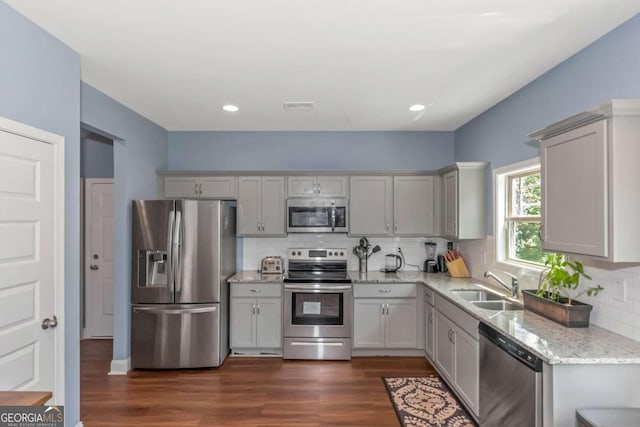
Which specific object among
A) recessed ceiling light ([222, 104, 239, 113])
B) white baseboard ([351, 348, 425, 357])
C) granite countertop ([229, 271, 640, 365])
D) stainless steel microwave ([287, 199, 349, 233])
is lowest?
white baseboard ([351, 348, 425, 357])

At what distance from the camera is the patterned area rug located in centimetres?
275

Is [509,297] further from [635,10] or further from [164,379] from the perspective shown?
[164,379]

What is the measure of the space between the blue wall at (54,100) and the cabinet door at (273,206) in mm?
2124

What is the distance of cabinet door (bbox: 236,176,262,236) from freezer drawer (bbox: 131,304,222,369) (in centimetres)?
113

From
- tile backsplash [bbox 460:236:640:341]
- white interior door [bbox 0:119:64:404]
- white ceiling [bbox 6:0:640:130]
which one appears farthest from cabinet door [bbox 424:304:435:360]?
white interior door [bbox 0:119:64:404]

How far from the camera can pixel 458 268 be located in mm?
4102

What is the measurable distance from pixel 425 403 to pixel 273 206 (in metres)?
2.62

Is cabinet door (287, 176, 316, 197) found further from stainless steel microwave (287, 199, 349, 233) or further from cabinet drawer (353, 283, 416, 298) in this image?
cabinet drawer (353, 283, 416, 298)

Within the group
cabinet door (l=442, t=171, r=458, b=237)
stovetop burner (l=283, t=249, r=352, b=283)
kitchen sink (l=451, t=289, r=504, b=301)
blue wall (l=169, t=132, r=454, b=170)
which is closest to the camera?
kitchen sink (l=451, t=289, r=504, b=301)

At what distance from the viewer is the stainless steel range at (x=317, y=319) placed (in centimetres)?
395

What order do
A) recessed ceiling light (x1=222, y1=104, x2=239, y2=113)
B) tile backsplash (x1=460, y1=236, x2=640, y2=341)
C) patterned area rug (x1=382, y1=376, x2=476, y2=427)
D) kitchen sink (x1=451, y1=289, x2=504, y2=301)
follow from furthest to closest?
recessed ceiling light (x1=222, y1=104, x2=239, y2=113) → kitchen sink (x1=451, y1=289, x2=504, y2=301) → patterned area rug (x1=382, y1=376, x2=476, y2=427) → tile backsplash (x1=460, y1=236, x2=640, y2=341)

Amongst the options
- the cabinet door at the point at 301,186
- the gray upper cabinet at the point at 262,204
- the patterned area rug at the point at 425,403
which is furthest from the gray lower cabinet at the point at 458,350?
the gray upper cabinet at the point at 262,204

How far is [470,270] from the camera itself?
13.5 feet

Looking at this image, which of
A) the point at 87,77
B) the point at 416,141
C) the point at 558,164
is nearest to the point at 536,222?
the point at 558,164
